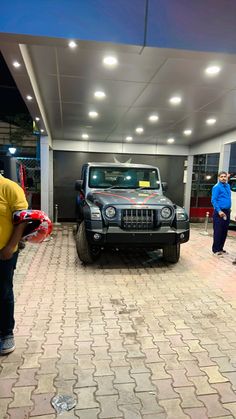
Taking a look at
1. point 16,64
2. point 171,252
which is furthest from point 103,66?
point 171,252

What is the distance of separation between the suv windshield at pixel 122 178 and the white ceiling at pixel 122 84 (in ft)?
4.36

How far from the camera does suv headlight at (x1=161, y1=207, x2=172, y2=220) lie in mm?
4836

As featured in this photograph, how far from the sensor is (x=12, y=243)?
2.26 m

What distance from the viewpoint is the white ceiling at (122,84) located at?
2.95 metres

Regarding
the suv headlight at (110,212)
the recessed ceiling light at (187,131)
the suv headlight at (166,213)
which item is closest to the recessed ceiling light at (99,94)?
the suv headlight at (110,212)

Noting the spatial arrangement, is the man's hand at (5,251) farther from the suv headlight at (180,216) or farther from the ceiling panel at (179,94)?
the ceiling panel at (179,94)

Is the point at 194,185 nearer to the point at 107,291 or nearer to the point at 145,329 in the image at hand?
the point at 107,291

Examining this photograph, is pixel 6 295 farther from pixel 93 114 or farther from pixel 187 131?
pixel 187 131

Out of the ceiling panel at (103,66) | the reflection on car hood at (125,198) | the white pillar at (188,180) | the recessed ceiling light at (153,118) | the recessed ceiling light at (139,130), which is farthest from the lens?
the white pillar at (188,180)

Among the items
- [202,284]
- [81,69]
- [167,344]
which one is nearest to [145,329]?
[167,344]

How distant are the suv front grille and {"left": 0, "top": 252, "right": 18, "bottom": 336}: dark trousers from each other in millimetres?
2459

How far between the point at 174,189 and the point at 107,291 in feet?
27.4

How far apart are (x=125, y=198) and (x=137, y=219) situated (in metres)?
0.52

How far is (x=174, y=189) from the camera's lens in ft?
38.2
